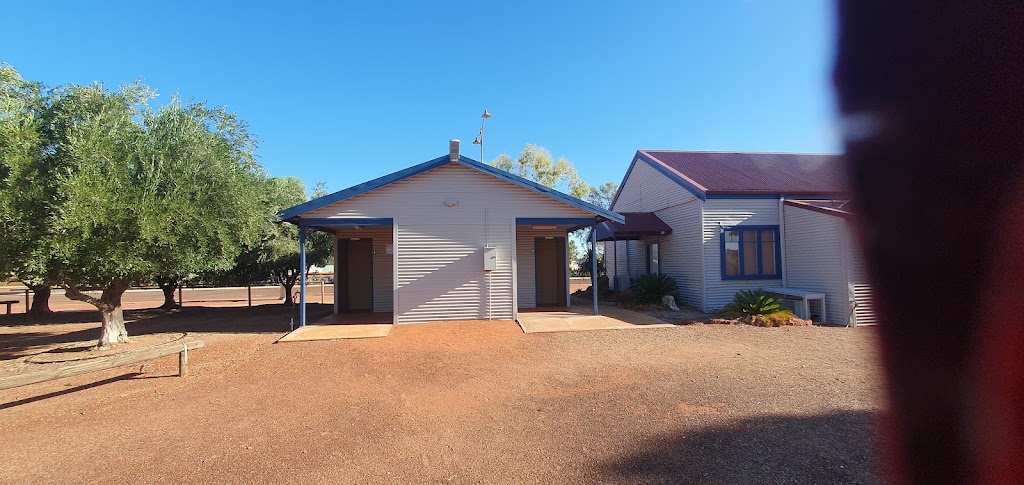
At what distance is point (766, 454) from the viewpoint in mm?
3416

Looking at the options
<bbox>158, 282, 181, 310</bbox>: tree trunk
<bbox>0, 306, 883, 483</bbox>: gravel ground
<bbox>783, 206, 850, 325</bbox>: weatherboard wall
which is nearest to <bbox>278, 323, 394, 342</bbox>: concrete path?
<bbox>0, 306, 883, 483</bbox>: gravel ground

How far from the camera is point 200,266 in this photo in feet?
29.1

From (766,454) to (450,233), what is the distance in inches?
319

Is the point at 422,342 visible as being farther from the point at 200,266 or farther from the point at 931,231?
the point at 931,231

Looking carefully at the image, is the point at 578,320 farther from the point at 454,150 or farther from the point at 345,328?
the point at 345,328

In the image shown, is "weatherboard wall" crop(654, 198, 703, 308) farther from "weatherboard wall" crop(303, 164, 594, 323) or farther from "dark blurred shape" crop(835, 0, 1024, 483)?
"dark blurred shape" crop(835, 0, 1024, 483)

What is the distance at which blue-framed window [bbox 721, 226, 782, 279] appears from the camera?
12453 mm

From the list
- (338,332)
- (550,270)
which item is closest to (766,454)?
(338,332)

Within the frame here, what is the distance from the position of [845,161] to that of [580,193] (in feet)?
103

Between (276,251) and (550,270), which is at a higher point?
(276,251)

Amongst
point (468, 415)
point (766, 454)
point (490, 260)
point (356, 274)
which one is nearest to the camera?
point (766, 454)

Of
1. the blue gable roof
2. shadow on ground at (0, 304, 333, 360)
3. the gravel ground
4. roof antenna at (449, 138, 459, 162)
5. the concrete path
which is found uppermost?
roof antenna at (449, 138, 459, 162)

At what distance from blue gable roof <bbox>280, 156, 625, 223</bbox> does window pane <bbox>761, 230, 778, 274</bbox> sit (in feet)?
16.5

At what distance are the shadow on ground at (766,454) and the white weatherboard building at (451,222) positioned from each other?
7000 mm
